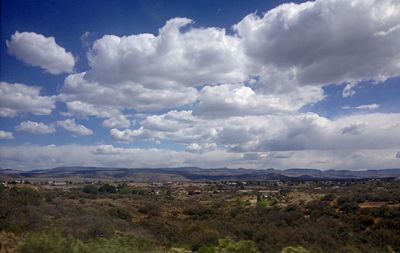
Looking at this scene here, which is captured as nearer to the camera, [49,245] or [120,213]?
[49,245]

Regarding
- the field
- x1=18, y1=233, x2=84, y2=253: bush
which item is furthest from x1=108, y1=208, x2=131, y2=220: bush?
x1=18, y1=233, x2=84, y2=253: bush

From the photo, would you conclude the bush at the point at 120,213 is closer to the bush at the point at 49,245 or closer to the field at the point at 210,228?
the field at the point at 210,228

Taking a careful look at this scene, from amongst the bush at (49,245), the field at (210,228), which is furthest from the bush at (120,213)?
the bush at (49,245)

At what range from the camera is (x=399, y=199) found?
41.9 metres

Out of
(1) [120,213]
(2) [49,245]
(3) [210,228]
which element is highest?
(2) [49,245]

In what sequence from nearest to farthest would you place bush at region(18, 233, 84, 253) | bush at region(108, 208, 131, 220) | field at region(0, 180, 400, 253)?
bush at region(18, 233, 84, 253) → field at region(0, 180, 400, 253) → bush at region(108, 208, 131, 220)

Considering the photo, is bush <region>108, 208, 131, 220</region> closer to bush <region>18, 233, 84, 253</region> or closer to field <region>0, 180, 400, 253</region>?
field <region>0, 180, 400, 253</region>

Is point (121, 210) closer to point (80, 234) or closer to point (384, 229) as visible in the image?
point (80, 234)

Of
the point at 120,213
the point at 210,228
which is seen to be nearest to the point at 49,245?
the point at 210,228

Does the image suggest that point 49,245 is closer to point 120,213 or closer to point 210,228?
point 210,228

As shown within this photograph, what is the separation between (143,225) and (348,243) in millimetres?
15075

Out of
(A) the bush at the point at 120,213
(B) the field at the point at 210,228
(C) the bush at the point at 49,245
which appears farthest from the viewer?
(A) the bush at the point at 120,213

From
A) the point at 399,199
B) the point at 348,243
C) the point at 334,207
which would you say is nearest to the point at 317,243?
the point at 348,243

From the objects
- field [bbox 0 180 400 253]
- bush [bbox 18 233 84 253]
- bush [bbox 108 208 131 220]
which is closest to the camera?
bush [bbox 18 233 84 253]
